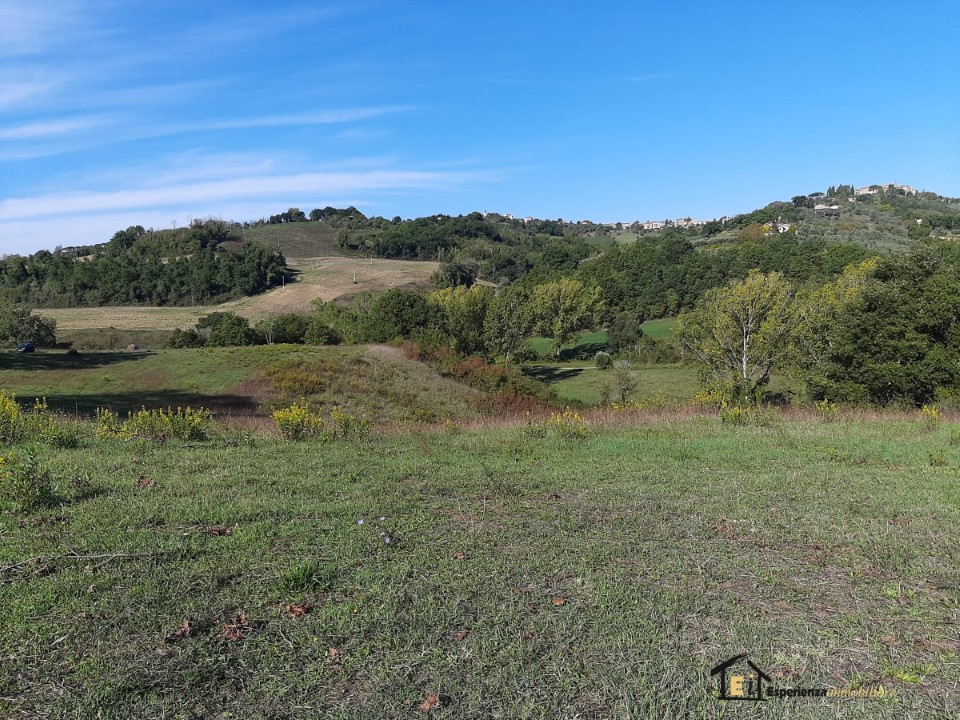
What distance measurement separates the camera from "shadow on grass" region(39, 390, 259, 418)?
2473 centimetres

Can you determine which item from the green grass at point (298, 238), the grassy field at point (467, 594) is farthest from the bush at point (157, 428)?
the green grass at point (298, 238)

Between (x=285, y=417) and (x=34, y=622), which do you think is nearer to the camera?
(x=34, y=622)

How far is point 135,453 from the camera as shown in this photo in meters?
9.15

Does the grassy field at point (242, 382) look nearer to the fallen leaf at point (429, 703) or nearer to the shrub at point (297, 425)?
the shrub at point (297, 425)

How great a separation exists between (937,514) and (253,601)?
661cm

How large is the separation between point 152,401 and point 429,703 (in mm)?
28039

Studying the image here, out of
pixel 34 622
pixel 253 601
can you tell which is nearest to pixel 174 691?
pixel 253 601

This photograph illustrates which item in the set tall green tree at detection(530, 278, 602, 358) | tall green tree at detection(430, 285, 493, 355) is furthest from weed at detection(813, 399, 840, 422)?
tall green tree at detection(530, 278, 602, 358)

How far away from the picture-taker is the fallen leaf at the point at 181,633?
3676 mm

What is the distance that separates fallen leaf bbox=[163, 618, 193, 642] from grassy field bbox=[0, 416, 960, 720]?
0.01 m

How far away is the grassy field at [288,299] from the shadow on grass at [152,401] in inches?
2100

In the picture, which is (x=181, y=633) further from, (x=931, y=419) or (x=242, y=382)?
(x=242, y=382)

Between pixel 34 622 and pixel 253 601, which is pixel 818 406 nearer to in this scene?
pixel 253 601

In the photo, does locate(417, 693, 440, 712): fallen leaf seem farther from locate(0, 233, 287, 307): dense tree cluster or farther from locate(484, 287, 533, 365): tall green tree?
locate(0, 233, 287, 307): dense tree cluster
